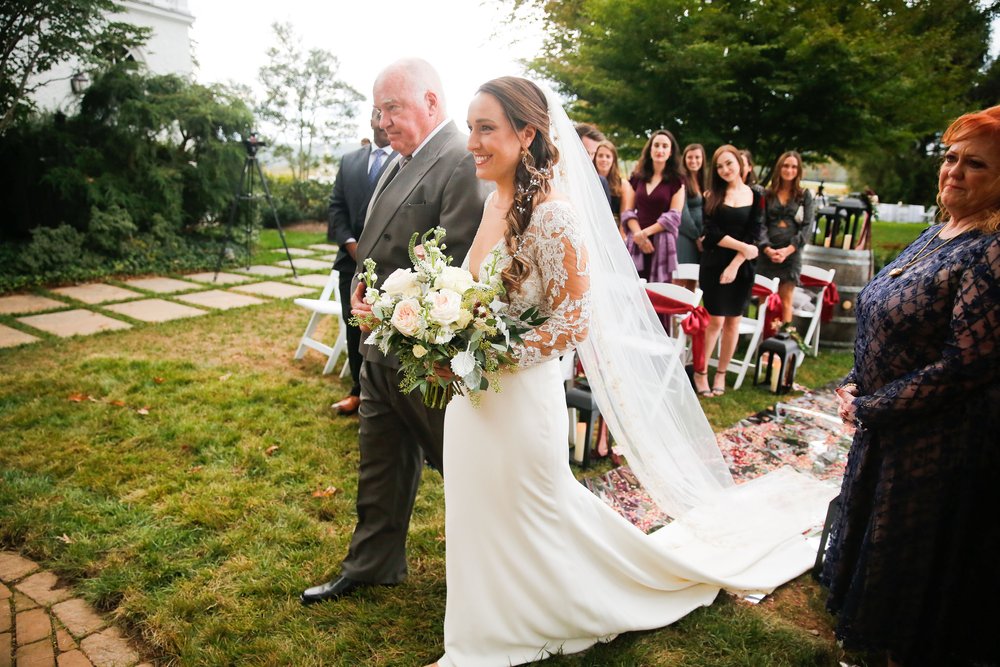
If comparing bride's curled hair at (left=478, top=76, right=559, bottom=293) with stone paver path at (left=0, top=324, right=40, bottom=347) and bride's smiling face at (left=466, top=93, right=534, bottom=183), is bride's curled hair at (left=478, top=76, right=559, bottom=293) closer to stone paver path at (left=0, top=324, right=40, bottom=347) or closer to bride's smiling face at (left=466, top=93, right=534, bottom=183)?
bride's smiling face at (left=466, top=93, right=534, bottom=183)

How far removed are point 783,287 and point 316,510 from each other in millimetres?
5758

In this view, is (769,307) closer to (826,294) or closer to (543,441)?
(826,294)

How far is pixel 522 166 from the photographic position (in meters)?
Result: 2.29

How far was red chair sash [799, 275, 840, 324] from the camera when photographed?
269 inches

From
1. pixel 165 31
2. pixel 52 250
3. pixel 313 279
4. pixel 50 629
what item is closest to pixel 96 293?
pixel 52 250

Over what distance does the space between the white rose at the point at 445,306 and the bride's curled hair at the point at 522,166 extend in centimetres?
30

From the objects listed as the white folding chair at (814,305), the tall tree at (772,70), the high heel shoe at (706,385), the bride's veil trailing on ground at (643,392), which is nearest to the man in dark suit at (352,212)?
the bride's veil trailing on ground at (643,392)

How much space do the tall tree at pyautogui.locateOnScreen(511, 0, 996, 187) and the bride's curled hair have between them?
8.11 metres

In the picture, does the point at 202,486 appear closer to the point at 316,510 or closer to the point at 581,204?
the point at 316,510

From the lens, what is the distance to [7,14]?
786cm

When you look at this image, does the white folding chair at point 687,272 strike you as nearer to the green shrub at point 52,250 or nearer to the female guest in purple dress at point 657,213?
the female guest in purple dress at point 657,213

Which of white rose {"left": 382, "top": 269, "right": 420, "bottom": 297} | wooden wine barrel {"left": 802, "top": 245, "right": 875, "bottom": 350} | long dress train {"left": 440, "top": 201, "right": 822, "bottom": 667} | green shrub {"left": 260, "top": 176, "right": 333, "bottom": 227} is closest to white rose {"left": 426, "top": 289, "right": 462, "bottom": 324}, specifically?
white rose {"left": 382, "top": 269, "right": 420, "bottom": 297}

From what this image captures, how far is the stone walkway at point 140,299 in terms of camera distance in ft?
21.9

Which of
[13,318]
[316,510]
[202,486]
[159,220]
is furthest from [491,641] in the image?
[159,220]
